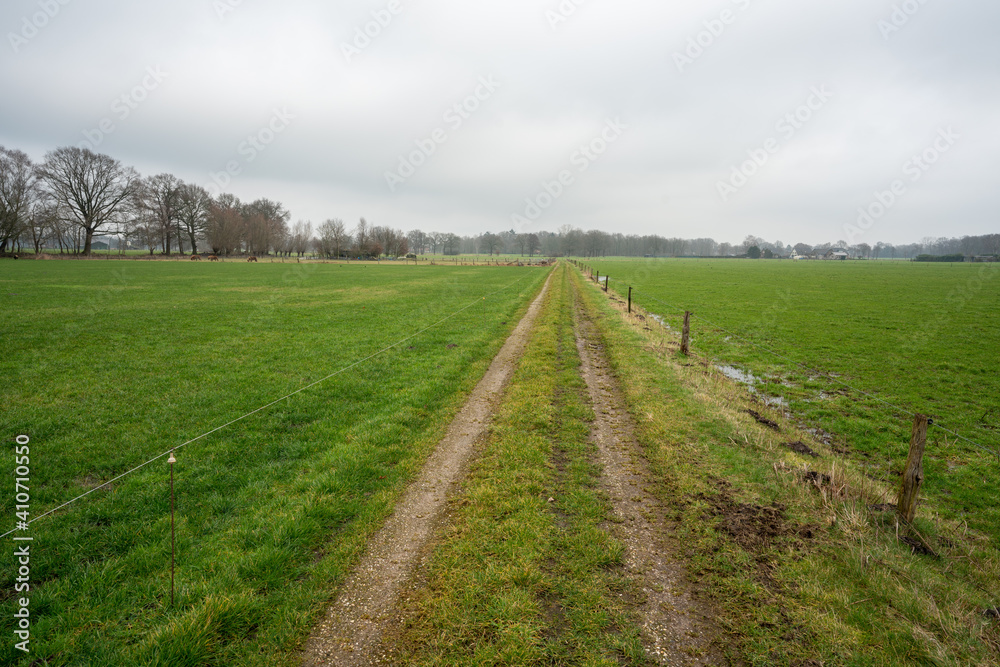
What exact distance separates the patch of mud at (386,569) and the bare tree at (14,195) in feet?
304

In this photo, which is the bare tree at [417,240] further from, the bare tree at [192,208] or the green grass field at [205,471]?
the green grass field at [205,471]

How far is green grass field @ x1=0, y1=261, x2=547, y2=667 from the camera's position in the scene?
11.6 feet

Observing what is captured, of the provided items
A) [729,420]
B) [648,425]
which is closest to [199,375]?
[648,425]

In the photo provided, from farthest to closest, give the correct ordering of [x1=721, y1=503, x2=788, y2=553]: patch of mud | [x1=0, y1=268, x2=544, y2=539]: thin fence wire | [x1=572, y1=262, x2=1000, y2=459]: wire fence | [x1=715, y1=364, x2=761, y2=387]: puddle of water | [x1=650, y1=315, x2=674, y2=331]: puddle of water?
1. [x1=650, y1=315, x2=674, y2=331]: puddle of water
2. [x1=715, y1=364, x2=761, y2=387]: puddle of water
3. [x1=572, y1=262, x2=1000, y2=459]: wire fence
4. [x1=721, y1=503, x2=788, y2=553]: patch of mud
5. [x1=0, y1=268, x2=544, y2=539]: thin fence wire

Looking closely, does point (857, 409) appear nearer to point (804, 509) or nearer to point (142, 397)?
point (804, 509)

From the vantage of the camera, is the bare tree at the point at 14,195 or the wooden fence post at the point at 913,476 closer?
the wooden fence post at the point at 913,476

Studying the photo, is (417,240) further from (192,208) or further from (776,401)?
(776,401)

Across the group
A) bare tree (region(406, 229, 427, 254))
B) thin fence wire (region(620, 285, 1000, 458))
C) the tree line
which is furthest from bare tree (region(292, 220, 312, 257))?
thin fence wire (region(620, 285, 1000, 458))

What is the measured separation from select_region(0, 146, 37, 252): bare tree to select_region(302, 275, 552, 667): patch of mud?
92681mm

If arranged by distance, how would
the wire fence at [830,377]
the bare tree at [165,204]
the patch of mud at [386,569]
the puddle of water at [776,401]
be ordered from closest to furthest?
the patch of mud at [386,569]
the wire fence at [830,377]
the puddle of water at [776,401]
the bare tree at [165,204]

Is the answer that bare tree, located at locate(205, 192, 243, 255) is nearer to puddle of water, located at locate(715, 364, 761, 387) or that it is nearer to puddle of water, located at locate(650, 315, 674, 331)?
puddle of water, located at locate(650, 315, 674, 331)

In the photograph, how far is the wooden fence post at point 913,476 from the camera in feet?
16.7

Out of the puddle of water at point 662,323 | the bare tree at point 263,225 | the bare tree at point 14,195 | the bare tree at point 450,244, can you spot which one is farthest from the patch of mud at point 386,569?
the bare tree at point 450,244

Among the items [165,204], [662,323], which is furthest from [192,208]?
[662,323]
